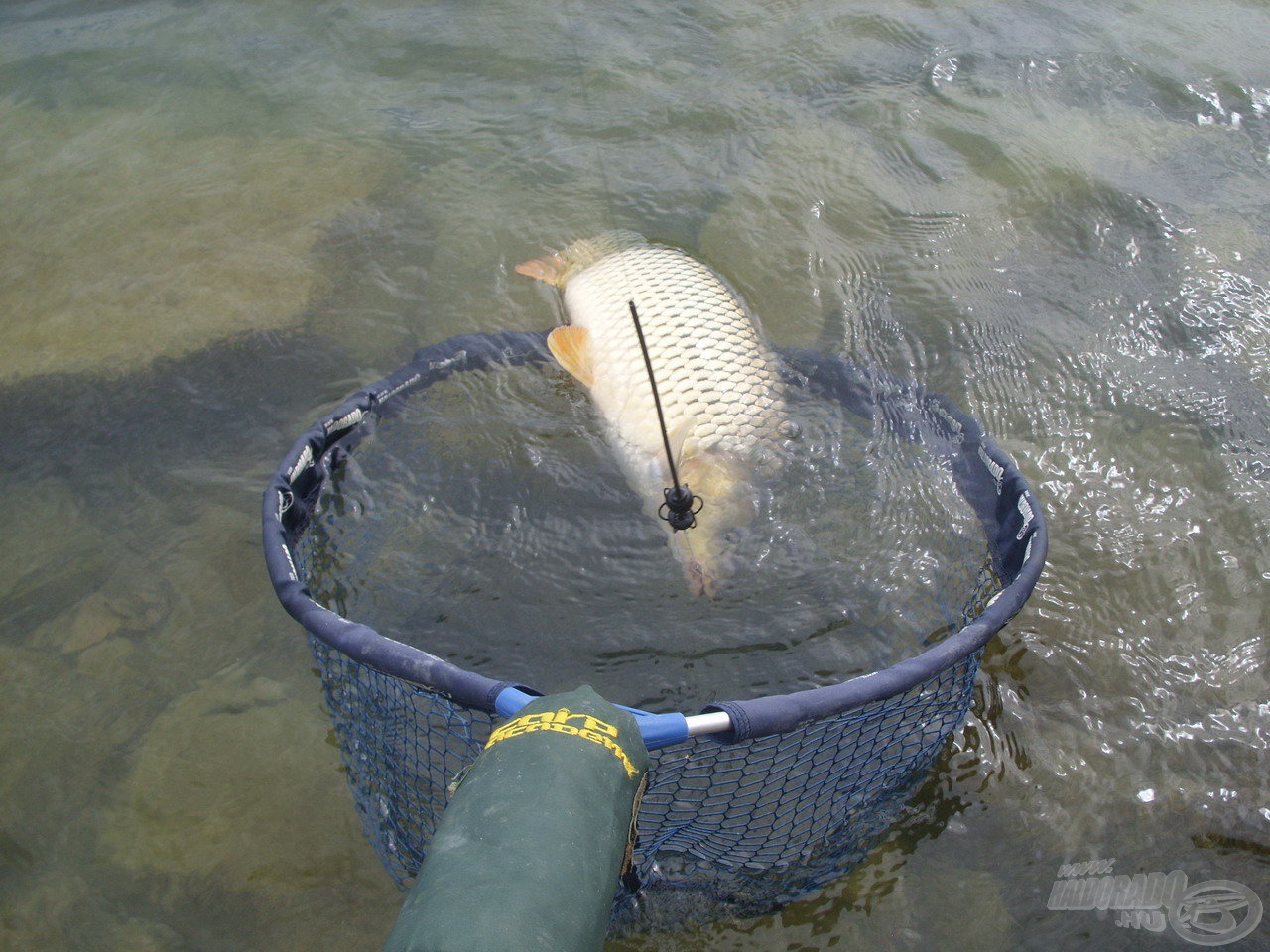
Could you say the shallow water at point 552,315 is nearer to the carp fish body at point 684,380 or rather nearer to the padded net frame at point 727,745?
the padded net frame at point 727,745

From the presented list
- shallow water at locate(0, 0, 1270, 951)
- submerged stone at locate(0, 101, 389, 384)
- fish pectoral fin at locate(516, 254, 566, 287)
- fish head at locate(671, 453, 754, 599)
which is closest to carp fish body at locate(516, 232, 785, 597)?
fish head at locate(671, 453, 754, 599)

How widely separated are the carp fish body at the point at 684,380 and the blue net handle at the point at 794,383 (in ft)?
0.78

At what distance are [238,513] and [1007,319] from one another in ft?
10.2

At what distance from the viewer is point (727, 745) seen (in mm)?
1812

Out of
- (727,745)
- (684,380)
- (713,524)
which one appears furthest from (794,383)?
(727,745)

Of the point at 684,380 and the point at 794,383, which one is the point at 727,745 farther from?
the point at 794,383

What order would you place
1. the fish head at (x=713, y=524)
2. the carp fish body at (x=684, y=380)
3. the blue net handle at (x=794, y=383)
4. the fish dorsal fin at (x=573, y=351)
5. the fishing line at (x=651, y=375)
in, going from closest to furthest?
the blue net handle at (x=794, y=383)
the fishing line at (x=651, y=375)
the fish head at (x=713, y=524)
the carp fish body at (x=684, y=380)
the fish dorsal fin at (x=573, y=351)

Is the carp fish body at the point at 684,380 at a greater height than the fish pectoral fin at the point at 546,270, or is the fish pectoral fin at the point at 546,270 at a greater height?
the carp fish body at the point at 684,380

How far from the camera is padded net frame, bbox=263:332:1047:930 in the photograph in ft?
6.14

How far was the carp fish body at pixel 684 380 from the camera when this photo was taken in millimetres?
3098

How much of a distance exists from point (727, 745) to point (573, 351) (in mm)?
2076

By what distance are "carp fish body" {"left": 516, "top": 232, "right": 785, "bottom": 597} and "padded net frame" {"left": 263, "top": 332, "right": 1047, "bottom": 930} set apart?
0.76m

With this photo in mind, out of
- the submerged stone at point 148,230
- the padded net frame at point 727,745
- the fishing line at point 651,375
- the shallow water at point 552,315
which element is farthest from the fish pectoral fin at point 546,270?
the padded net frame at point 727,745

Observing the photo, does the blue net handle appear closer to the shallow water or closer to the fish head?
the shallow water
